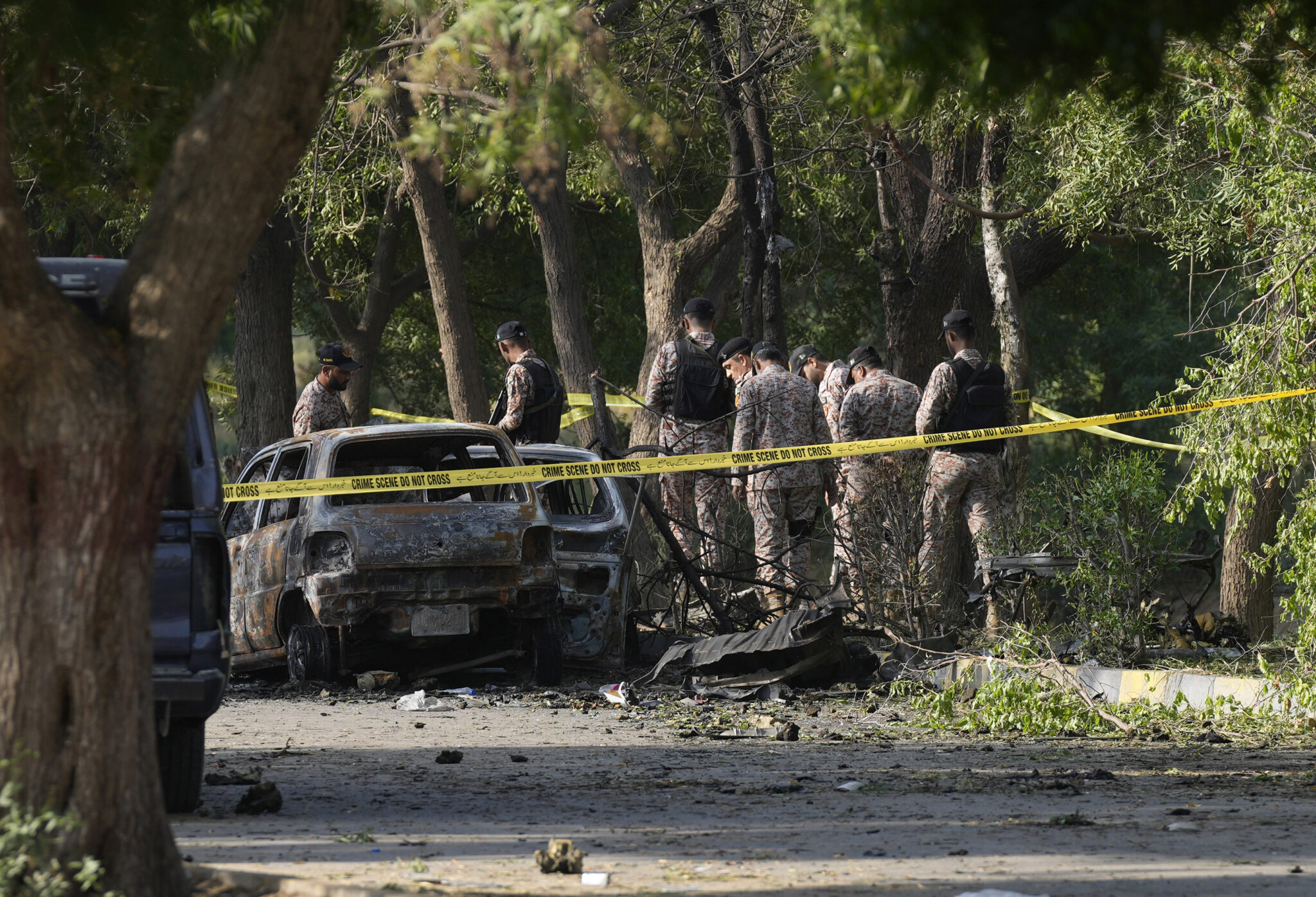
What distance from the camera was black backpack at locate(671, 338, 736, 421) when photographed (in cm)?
1268

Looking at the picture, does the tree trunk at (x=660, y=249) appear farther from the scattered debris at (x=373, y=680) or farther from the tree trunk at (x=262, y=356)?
the scattered debris at (x=373, y=680)

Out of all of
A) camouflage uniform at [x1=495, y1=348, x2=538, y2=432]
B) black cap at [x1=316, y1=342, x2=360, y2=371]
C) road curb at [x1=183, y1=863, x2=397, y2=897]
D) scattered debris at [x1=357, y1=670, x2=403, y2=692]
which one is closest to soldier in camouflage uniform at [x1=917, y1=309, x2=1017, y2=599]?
camouflage uniform at [x1=495, y1=348, x2=538, y2=432]

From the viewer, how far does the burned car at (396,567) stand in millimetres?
10031

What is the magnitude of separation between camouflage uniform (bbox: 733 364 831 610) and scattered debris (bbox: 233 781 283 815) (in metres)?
6.25

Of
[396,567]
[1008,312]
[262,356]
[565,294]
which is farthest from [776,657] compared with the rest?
[262,356]

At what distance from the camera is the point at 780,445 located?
12.4m

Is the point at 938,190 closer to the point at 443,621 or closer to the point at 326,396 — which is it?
the point at 443,621

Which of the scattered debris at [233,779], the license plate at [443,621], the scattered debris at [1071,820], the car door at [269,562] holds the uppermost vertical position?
the car door at [269,562]

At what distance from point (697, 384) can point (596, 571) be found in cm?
222

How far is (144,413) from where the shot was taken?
4.31m

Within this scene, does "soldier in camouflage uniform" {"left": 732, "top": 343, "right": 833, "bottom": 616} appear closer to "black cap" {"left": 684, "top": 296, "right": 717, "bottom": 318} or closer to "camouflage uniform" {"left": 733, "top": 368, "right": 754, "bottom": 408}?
"camouflage uniform" {"left": 733, "top": 368, "right": 754, "bottom": 408}

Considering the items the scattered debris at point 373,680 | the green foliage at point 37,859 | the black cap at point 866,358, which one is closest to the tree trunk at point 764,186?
the black cap at point 866,358

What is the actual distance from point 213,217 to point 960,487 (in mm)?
8483

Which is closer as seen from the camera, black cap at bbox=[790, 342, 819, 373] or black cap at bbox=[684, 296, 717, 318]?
black cap at bbox=[684, 296, 717, 318]
